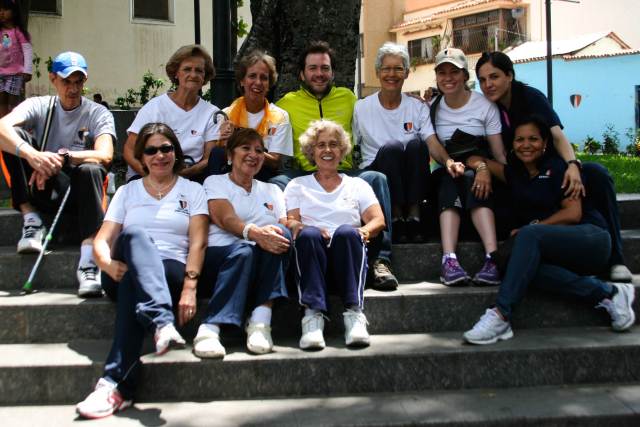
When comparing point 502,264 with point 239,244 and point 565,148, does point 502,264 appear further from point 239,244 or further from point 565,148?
point 239,244

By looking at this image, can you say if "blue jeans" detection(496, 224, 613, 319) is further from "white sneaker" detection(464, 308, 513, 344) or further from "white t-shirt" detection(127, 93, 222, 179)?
"white t-shirt" detection(127, 93, 222, 179)

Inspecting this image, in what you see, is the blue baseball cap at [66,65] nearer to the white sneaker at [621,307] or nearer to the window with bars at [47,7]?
the white sneaker at [621,307]

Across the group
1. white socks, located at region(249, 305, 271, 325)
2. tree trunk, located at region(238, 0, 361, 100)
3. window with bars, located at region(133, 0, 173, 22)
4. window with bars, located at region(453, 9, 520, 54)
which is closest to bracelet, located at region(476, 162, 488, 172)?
white socks, located at region(249, 305, 271, 325)

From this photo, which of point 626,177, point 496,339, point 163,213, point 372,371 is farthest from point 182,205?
point 626,177

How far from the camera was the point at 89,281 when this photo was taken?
454 centimetres

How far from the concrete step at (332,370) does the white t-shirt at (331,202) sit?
0.85 meters

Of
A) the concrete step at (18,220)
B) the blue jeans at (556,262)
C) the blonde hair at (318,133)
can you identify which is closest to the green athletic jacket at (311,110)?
the blonde hair at (318,133)

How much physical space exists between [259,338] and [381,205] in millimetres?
1356

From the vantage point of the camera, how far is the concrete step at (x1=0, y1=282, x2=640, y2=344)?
4348 mm

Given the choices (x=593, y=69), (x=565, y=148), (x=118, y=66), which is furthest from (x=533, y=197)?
(x=593, y=69)

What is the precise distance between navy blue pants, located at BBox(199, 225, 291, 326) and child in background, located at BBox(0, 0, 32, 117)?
13.7ft

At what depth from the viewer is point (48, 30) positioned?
1669 centimetres

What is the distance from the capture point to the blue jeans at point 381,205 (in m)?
4.67

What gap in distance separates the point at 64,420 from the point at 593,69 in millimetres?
27829
